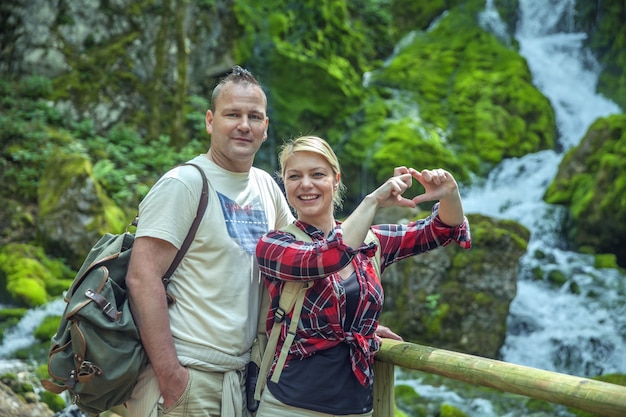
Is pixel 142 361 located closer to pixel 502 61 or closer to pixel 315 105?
pixel 315 105

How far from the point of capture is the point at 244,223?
2.71 meters

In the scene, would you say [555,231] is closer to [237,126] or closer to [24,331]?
[24,331]

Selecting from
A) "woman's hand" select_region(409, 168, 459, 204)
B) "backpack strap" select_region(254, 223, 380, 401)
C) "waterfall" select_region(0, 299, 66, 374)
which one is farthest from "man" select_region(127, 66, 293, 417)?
"waterfall" select_region(0, 299, 66, 374)

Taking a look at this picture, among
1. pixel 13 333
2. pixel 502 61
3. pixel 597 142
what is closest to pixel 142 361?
pixel 13 333

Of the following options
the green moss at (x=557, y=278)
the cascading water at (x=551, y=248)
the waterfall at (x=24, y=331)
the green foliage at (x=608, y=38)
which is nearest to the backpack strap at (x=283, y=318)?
the waterfall at (x=24, y=331)

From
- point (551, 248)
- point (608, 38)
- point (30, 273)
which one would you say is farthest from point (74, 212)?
point (608, 38)

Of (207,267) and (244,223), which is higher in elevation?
(244,223)

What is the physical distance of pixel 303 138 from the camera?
255cm

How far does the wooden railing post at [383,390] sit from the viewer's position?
2812 mm

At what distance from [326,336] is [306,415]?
0.96ft

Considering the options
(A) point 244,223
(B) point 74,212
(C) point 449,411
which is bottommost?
(C) point 449,411

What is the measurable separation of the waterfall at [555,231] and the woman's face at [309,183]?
722cm

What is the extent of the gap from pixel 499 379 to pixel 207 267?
1.17 m

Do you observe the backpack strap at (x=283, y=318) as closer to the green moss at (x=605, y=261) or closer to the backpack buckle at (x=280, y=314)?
the backpack buckle at (x=280, y=314)
